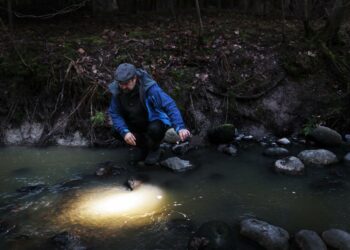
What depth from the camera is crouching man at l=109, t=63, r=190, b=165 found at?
5.17 m

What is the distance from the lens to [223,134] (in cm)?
700

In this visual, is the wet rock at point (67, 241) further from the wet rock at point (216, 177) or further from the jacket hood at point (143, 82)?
the wet rock at point (216, 177)

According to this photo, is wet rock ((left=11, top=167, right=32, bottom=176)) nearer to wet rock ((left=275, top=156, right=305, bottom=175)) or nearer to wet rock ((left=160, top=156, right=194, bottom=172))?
wet rock ((left=160, top=156, right=194, bottom=172))

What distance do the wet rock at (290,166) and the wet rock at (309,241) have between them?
178cm

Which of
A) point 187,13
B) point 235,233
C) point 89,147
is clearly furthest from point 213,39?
point 235,233

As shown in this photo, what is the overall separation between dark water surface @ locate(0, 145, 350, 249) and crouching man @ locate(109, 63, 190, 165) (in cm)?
70

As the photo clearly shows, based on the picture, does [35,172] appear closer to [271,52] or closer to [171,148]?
[171,148]

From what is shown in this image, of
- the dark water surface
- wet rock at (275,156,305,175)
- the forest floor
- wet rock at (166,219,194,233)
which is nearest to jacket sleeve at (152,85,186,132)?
the dark water surface

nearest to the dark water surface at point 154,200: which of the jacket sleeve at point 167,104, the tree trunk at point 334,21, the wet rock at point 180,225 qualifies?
the wet rock at point 180,225

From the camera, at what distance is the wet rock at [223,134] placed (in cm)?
700

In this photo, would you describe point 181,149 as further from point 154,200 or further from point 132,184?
point 154,200

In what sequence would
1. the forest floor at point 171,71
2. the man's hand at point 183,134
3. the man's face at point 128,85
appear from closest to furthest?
the man's hand at point 183,134, the man's face at point 128,85, the forest floor at point 171,71

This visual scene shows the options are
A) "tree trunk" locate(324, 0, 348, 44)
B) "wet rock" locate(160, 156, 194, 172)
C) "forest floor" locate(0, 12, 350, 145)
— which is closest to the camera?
"wet rock" locate(160, 156, 194, 172)

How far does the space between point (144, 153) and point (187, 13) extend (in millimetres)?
7041
